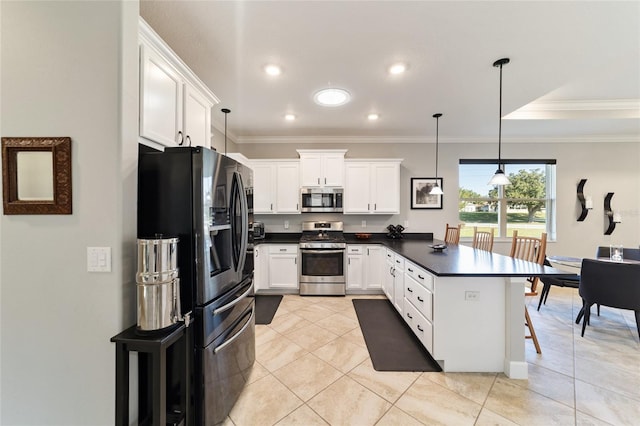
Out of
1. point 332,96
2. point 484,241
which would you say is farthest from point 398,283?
point 332,96

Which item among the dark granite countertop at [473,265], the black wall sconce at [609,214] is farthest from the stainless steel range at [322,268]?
the black wall sconce at [609,214]

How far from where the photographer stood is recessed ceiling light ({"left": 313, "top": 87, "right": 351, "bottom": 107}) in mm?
2764

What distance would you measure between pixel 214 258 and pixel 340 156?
3187 millimetres

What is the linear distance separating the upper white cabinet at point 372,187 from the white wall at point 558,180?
35 centimetres

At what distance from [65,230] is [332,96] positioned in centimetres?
261

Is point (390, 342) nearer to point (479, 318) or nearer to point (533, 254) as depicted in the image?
point (479, 318)

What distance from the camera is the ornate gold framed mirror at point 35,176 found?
1.23 meters

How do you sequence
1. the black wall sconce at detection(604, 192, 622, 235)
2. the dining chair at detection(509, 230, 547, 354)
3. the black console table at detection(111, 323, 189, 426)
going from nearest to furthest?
the black console table at detection(111, 323, 189, 426) < the dining chair at detection(509, 230, 547, 354) < the black wall sconce at detection(604, 192, 622, 235)

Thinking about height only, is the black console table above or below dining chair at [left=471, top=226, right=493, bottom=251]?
below

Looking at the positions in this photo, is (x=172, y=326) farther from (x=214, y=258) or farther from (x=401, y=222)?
(x=401, y=222)

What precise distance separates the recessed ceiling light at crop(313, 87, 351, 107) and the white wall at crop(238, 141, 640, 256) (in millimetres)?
1669

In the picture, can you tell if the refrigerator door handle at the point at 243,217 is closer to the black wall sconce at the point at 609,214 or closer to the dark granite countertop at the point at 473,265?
the dark granite countertop at the point at 473,265

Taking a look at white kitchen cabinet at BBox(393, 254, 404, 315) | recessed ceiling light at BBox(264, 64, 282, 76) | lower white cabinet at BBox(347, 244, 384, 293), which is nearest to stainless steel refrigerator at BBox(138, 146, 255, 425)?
recessed ceiling light at BBox(264, 64, 282, 76)

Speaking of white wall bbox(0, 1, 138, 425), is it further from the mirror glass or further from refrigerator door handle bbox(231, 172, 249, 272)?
refrigerator door handle bbox(231, 172, 249, 272)
